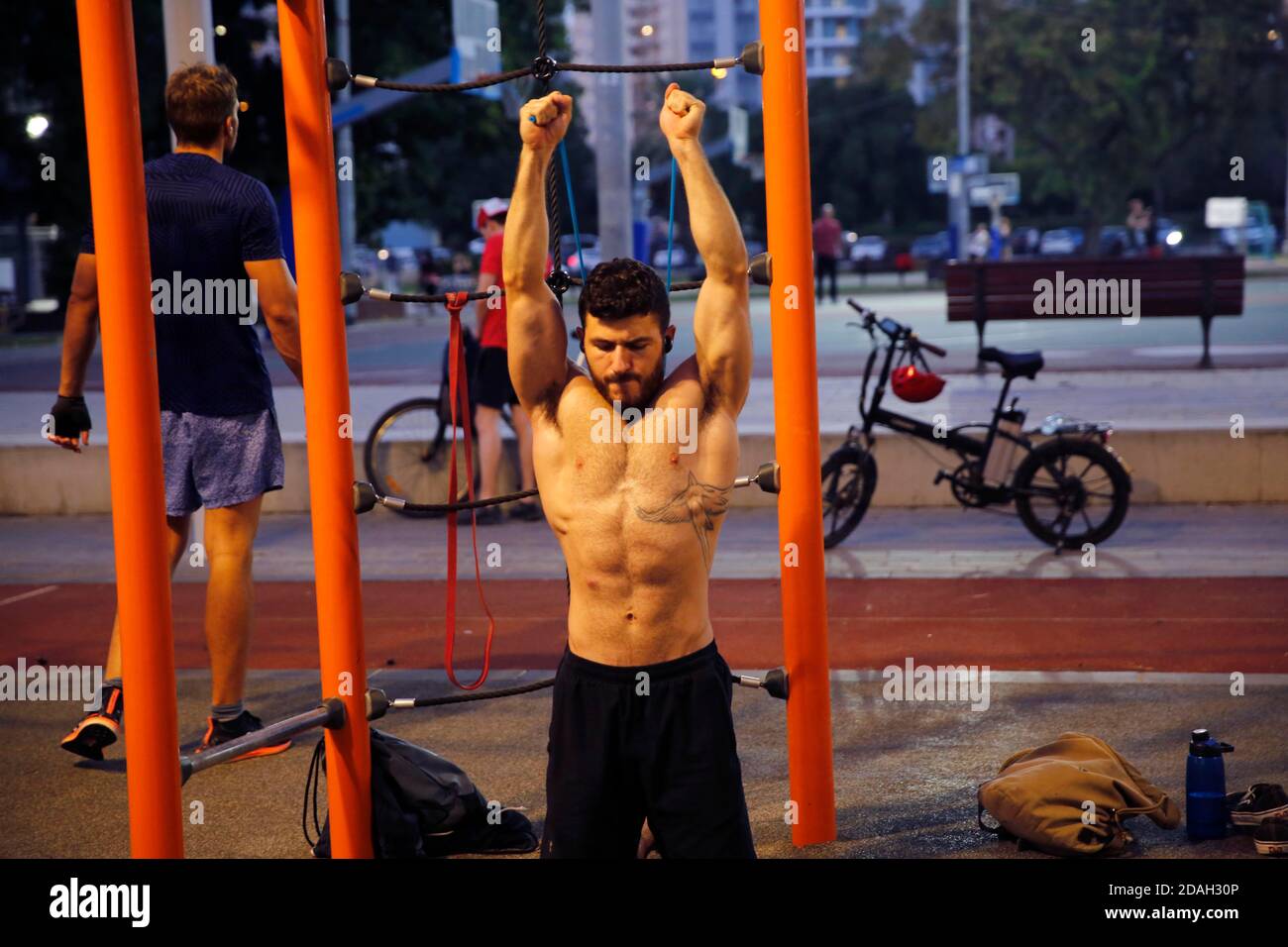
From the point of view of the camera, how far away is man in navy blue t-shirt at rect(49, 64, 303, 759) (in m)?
5.63

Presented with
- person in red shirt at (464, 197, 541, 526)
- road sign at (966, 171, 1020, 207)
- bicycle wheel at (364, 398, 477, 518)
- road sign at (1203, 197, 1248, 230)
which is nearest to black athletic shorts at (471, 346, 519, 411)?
person in red shirt at (464, 197, 541, 526)

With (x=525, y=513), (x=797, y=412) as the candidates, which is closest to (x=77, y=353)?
(x=797, y=412)

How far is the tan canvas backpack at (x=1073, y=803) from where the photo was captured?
463cm

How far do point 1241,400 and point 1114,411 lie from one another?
107 cm

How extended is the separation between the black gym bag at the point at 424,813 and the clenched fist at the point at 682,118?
196 centimetres

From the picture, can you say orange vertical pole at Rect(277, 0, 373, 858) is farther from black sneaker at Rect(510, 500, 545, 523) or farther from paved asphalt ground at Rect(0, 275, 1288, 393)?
paved asphalt ground at Rect(0, 275, 1288, 393)

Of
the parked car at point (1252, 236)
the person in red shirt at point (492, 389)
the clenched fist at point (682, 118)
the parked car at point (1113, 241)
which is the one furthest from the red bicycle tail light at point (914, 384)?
the parked car at point (1252, 236)

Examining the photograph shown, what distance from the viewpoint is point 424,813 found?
4.80 meters

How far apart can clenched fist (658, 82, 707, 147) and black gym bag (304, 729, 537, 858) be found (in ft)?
6.44

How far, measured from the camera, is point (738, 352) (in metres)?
3.97

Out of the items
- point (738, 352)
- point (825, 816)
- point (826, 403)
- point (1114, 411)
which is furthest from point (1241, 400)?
point (738, 352)

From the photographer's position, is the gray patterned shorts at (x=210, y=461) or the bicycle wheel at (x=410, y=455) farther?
the bicycle wheel at (x=410, y=455)

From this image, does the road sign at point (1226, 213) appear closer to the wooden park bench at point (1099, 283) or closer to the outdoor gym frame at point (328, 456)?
the wooden park bench at point (1099, 283)
